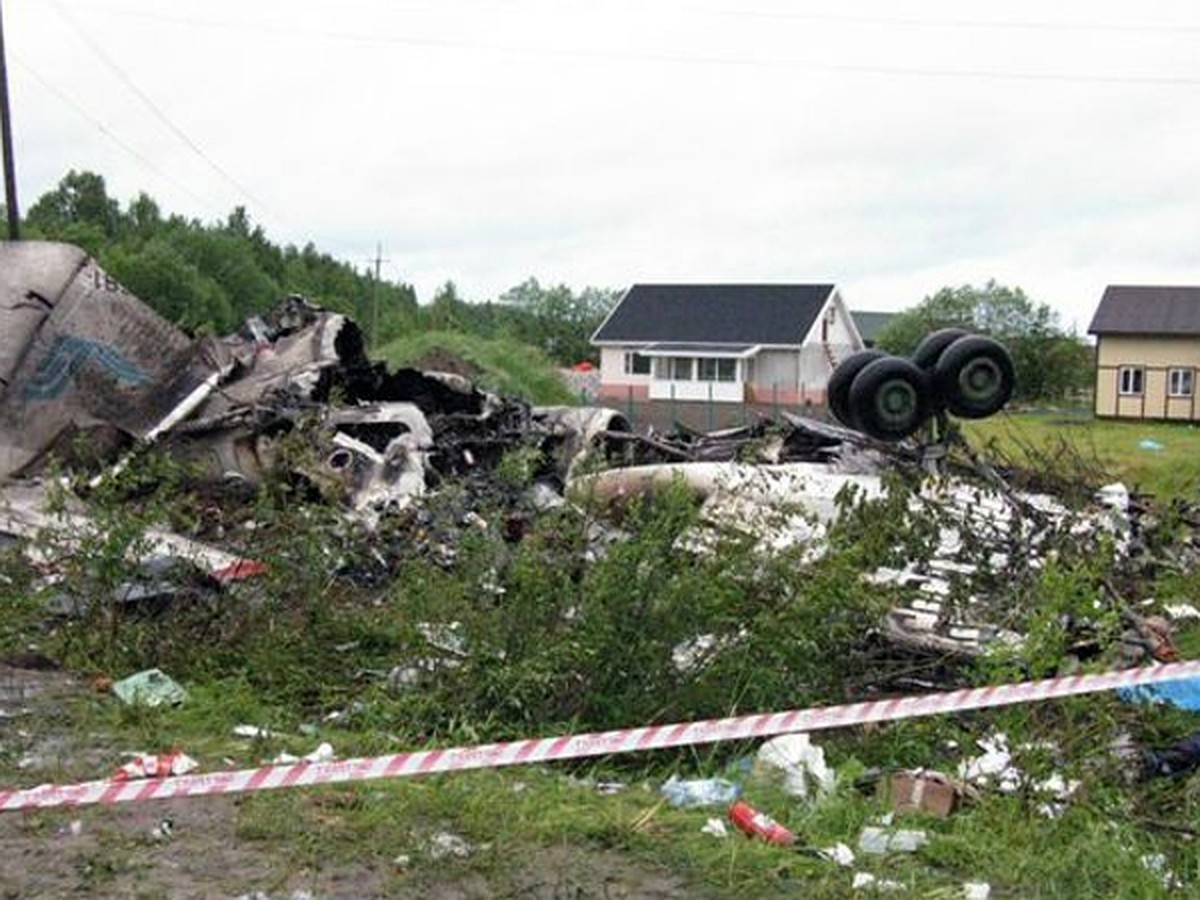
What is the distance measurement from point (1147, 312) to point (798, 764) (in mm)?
42927

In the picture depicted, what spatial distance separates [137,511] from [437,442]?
228 inches

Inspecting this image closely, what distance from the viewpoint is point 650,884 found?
13.5ft

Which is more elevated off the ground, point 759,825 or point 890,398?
point 890,398

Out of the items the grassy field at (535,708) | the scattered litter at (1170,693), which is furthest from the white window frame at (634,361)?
the scattered litter at (1170,693)

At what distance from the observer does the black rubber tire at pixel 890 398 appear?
10680mm

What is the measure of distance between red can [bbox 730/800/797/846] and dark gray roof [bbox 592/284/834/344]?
4868 cm

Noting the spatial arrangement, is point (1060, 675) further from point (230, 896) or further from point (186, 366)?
point (186, 366)

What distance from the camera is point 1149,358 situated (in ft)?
143

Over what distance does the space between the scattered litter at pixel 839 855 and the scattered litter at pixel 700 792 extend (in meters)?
0.60

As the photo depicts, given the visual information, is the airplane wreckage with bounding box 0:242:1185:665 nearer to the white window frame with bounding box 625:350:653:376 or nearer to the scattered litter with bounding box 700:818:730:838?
the scattered litter with bounding box 700:818:730:838

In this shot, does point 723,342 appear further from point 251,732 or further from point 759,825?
point 759,825

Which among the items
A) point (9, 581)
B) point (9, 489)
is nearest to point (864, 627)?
point (9, 581)

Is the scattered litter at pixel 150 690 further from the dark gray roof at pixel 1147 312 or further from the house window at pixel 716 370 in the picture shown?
the house window at pixel 716 370

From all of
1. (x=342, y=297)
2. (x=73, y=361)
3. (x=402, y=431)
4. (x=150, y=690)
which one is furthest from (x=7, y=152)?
(x=342, y=297)
